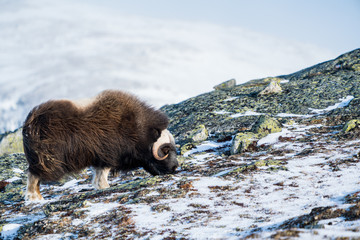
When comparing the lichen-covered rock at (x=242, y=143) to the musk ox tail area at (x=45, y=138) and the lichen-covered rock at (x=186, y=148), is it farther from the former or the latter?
the musk ox tail area at (x=45, y=138)

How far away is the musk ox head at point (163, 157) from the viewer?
8211 millimetres

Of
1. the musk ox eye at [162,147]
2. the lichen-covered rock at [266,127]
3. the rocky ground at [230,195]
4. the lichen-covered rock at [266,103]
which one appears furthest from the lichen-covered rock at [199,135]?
the musk ox eye at [162,147]

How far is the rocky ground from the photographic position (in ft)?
12.7

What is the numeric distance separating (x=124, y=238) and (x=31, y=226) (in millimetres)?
1947

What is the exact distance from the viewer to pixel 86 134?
23.2 feet

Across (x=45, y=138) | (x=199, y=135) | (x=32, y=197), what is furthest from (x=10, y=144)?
(x=45, y=138)

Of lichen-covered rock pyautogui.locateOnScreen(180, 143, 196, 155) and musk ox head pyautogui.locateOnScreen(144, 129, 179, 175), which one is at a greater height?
musk ox head pyautogui.locateOnScreen(144, 129, 179, 175)

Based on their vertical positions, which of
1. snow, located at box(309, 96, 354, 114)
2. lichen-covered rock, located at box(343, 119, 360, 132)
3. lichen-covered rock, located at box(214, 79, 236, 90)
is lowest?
lichen-covered rock, located at box(343, 119, 360, 132)

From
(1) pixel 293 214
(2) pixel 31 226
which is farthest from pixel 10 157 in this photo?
(1) pixel 293 214

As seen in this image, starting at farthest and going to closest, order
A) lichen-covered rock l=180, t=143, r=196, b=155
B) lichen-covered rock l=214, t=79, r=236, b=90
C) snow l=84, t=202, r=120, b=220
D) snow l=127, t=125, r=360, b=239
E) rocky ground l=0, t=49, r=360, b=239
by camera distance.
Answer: lichen-covered rock l=214, t=79, r=236, b=90, lichen-covered rock l=180, t=143, r=196, b=155, snow l=84, t=202, r=120, b=220, snow l=127, t=125, r=360, b=239, rocky ground l=0, t=49, r=360, b=239

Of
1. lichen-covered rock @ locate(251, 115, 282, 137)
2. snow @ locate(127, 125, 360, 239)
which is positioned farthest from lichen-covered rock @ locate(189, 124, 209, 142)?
snow @ locate(127, 125, 360, 239)

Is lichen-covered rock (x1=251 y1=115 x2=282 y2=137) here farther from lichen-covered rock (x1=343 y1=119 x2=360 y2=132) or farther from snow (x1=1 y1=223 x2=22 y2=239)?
snow (x1=1 y1=223 x2=22 y2=239)

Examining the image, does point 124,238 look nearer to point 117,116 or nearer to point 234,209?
point 234,209

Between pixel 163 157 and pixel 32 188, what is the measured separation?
3221 mm
